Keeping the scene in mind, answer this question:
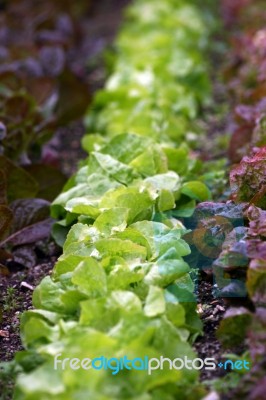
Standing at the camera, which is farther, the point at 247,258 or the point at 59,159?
the point at 59,159

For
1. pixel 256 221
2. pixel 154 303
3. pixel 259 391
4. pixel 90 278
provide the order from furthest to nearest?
pixel 256 221 → pixel 90 278 → pixel 154 303 → pixel 259 391

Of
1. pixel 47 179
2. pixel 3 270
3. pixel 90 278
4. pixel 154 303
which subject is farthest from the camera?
pixel 47 179

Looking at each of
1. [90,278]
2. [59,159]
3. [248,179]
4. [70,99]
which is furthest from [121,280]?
[70,99]

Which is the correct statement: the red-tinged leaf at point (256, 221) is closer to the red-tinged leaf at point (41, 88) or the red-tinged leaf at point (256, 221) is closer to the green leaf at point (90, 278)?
the green leaf at point (90, 278)

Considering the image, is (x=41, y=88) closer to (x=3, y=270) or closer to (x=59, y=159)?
(x=59, y=159)

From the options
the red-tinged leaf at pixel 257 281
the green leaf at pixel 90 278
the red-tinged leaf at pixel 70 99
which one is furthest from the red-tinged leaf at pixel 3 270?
the red-tinged leaf at pixel 70 99

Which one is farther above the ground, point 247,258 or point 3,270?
point 247,258

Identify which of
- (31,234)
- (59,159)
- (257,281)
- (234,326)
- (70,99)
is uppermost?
(257,281)
